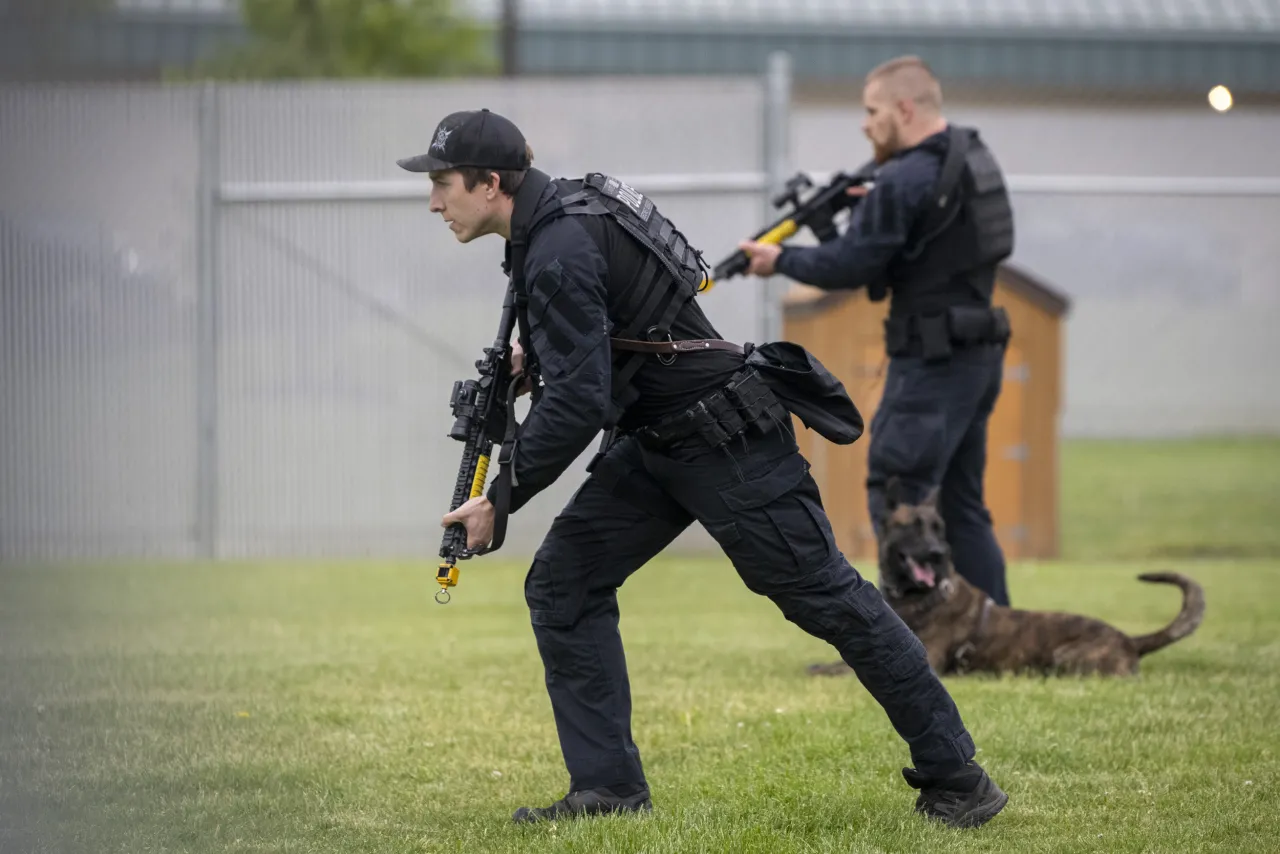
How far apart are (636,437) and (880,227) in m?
2.21

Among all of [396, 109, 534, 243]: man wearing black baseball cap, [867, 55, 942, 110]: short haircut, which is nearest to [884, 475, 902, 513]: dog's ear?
[867, 55, 942, 110]: short haircut

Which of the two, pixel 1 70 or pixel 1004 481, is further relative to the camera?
pixel 1004 481

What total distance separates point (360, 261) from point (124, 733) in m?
6.74

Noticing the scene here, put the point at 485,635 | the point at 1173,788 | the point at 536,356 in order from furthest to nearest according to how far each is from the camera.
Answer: the point at 485,635, the point at 1173,788, the point at 536,356

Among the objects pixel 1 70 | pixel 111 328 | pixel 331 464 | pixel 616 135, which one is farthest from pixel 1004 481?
pixel 1 70

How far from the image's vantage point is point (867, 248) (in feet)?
19.1

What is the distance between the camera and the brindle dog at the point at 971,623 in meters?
5.79

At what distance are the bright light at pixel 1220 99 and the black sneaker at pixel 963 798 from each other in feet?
31.7

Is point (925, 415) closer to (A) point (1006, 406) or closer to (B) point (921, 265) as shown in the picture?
(B) point (921, 265)

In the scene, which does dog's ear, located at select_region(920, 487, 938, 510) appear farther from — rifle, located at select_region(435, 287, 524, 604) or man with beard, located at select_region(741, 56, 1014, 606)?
rifle, located at select_region(435, 287, 524, 604)

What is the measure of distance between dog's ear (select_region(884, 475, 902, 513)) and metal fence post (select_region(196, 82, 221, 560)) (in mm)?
6680

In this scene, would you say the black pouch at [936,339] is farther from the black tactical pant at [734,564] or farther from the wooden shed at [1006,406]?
the wooden shed at [1006,406]

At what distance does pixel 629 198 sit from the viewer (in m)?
3.82

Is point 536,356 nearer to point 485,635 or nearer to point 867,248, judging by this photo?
point 867,248
